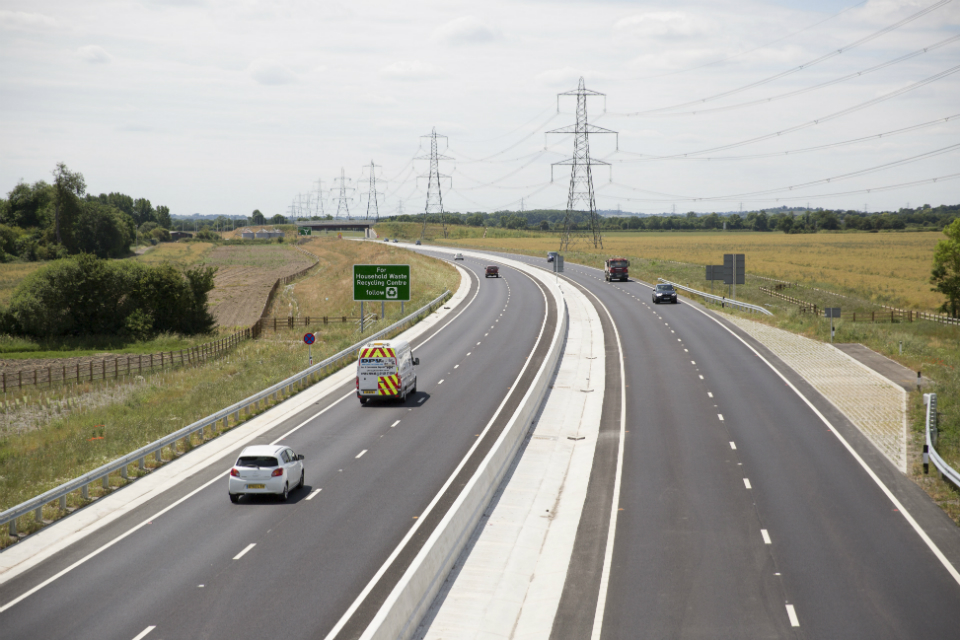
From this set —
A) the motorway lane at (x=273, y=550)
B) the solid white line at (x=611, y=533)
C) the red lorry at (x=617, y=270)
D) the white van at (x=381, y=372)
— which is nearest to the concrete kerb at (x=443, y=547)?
the motorway lane at (x=273, y=550)

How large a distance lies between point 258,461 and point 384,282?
33568 millimetres

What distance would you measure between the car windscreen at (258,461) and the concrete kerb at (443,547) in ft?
18.1

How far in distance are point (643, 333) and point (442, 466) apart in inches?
1185

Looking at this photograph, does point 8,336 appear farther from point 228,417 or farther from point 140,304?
point 228,417

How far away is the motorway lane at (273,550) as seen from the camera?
14727mm

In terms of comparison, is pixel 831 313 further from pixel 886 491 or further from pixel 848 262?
pixel 848 262

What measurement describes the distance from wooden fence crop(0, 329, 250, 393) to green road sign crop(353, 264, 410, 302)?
36.8ft

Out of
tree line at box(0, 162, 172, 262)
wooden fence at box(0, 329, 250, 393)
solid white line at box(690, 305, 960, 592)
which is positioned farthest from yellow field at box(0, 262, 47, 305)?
solid white line at box(690, 305, 960, 592)

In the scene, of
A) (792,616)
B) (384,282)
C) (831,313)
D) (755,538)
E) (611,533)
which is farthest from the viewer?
(384,282)

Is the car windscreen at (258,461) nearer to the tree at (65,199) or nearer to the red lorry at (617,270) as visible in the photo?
the red lorry at (617,270)

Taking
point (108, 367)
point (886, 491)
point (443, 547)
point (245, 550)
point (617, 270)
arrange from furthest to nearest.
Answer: point (617, 270) → point (108, 367) → point (886, 491) → point (245, 550) → point (443, 547)

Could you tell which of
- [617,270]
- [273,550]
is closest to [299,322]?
[617,270]

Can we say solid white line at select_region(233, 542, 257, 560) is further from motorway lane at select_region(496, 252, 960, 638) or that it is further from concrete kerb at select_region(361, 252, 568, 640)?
motorway lane at select_region(496, 252, 960, 638)

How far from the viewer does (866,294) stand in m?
76.5
